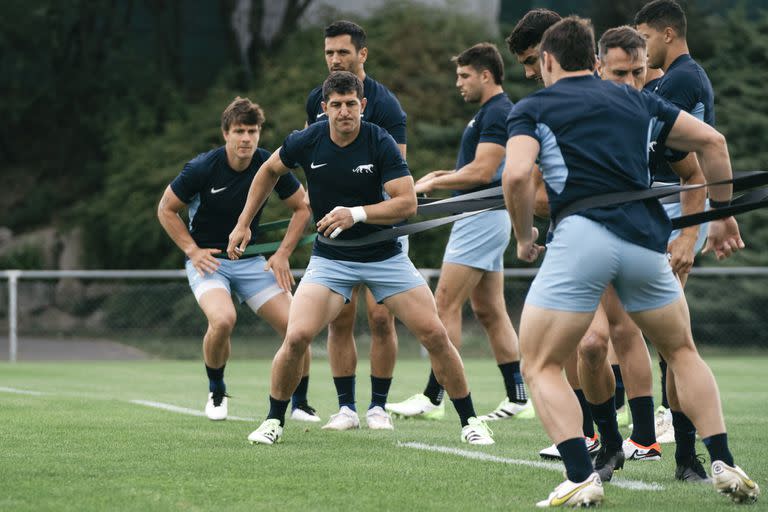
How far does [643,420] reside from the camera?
→ 6.61 metres

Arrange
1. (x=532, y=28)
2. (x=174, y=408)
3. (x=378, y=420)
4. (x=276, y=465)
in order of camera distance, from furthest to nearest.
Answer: (x=174, y=408) < (x=378, y=420) < (x=532, y=28) < (x=276, y=465)

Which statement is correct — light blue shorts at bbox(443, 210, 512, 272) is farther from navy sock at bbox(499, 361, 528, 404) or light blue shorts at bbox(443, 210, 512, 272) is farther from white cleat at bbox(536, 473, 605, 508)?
white cleat at bbox(536, 473, 605, 508)

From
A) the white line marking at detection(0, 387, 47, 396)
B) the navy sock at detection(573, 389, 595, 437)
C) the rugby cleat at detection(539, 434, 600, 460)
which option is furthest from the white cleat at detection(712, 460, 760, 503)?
the white line marking at detection(0, 387, 47, 396)

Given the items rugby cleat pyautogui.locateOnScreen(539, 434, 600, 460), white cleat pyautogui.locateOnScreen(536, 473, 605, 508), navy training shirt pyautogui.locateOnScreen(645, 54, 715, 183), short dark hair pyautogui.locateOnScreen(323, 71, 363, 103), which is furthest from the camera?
short dark hair pyautogui.locateOnScreen(323, 71, 363, 103)

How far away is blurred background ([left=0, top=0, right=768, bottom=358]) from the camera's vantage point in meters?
19.5

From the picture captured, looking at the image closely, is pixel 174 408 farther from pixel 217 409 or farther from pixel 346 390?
pixel 346 390

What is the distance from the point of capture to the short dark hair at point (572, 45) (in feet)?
17.1

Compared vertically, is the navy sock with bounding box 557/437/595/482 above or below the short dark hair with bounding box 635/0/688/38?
below

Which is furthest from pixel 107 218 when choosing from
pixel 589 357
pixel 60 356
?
pixel 589 357

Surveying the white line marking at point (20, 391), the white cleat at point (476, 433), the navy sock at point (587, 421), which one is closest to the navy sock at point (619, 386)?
the white cleat at point (476, 433)

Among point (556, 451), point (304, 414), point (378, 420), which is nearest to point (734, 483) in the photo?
point (556, 451)

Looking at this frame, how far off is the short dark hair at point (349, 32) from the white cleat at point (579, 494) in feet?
14.0

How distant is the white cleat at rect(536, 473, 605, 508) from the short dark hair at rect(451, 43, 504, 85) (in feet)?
13.9

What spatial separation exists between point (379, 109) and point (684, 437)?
348 centimetres
